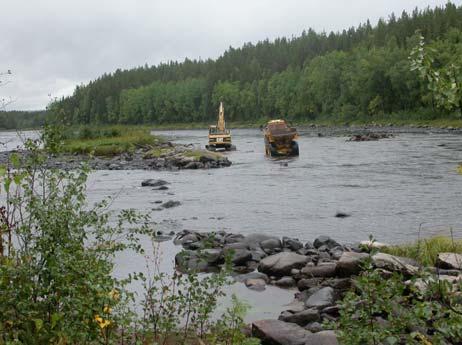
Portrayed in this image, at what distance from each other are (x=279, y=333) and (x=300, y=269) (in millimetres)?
4805

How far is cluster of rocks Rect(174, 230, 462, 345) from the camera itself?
793 cm

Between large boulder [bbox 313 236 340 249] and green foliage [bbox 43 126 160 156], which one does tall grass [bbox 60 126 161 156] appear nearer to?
green foliage [bbox 43 126 160 156]

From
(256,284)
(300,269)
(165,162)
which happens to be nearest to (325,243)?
(300,269)

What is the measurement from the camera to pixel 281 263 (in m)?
12.6

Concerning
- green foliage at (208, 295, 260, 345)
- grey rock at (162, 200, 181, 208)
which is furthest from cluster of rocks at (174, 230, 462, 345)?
grey rock at (162, 200, 181, 208)

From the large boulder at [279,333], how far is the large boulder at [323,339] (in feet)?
0.71

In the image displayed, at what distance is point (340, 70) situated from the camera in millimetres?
118250

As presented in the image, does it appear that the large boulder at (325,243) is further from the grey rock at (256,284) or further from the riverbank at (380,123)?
the riverbank at (380,123)

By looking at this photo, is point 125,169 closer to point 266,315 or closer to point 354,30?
point 266,315

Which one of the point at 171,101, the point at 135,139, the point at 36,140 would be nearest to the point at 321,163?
the point at 135,139

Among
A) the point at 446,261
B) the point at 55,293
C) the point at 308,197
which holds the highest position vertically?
the point at 55,293

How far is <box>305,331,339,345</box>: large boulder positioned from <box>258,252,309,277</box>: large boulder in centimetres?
498

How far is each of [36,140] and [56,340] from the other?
7.72 ft

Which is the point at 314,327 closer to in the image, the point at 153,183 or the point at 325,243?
the point at 325,243
